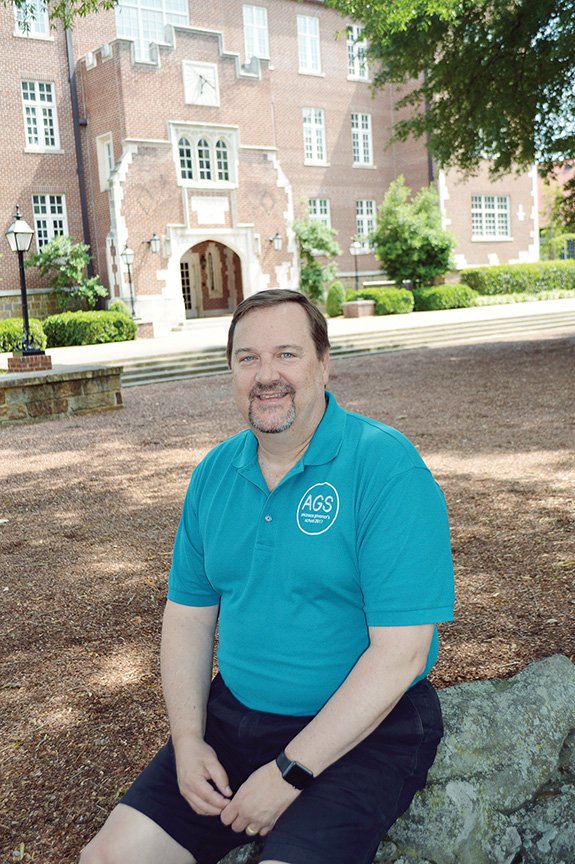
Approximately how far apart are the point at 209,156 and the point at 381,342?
43.2ft

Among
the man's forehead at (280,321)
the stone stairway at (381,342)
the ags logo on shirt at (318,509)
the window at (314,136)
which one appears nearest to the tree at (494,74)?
the stone stairway at (381,342)

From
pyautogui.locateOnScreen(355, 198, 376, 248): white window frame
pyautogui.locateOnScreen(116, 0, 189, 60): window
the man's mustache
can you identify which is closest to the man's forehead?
the man's mustache

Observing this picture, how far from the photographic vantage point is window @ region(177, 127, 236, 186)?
1143 inches

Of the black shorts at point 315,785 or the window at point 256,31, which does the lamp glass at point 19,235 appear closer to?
the black shorts at point 315,785

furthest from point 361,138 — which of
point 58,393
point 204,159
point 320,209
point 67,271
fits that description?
point 58,393

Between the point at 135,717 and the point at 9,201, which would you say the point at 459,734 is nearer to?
the point at 135,717

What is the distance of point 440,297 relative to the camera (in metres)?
30.9

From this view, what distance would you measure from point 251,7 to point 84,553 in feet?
108

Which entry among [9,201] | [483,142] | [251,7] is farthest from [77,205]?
[483,142]

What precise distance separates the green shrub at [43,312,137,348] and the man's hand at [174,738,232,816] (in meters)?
22.5

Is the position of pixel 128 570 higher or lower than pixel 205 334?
lower

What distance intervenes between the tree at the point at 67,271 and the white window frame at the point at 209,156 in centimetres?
452

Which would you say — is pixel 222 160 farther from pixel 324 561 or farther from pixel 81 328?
pixel 324 561

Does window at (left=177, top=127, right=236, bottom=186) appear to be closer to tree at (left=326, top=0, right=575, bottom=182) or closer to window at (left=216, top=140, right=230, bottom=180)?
window at (left=216, top=140, right=230, bottom=180)
